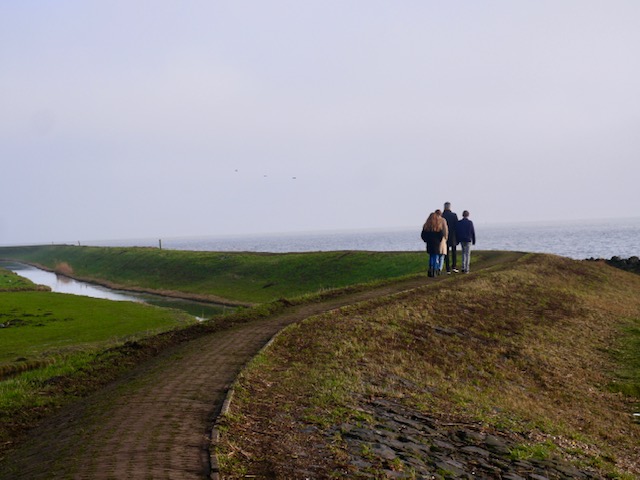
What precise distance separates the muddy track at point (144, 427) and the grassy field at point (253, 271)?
2579 cm

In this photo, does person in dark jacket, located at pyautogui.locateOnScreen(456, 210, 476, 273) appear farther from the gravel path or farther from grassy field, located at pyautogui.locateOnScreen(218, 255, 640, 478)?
the gravel path

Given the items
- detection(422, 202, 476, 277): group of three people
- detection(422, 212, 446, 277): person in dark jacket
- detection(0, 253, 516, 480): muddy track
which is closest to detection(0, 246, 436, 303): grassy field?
detection(422, 202, 476, 277): group of three people

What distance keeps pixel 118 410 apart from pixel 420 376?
874 centimetres

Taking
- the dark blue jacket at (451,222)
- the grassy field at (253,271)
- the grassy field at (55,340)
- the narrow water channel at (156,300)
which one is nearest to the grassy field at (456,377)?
the dark blue jacket at (451,222)

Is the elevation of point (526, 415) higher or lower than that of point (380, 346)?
lower

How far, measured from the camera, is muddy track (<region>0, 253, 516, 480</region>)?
8641 mm

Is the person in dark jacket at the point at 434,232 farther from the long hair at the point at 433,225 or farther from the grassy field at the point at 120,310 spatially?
the grassy field at the point at 120,310

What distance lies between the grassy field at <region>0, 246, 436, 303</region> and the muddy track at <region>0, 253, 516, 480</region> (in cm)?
2579

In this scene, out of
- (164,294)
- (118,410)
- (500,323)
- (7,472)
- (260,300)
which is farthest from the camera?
(164,294)

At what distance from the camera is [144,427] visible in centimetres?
1041

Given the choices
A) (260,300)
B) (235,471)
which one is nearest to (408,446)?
(235,471)

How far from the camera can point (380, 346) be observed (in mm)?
18828

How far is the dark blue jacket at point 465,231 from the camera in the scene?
33.0 m

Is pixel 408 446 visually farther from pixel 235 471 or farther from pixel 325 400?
pixel 235 471
